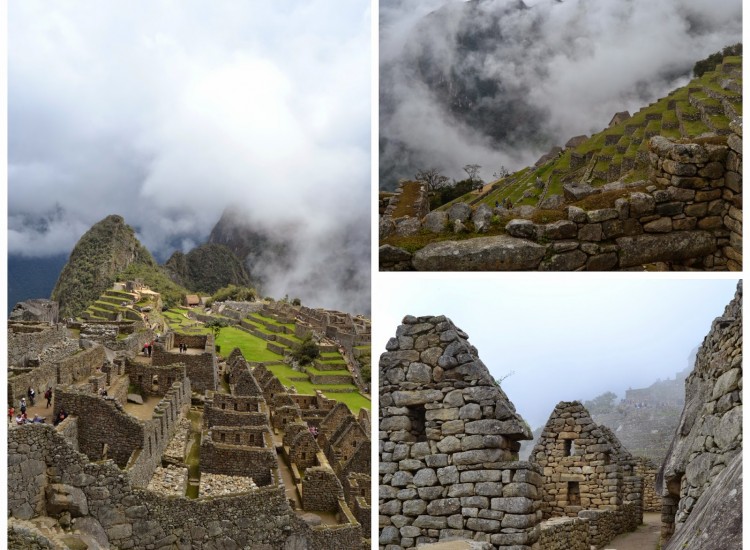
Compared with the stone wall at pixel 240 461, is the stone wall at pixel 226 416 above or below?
above

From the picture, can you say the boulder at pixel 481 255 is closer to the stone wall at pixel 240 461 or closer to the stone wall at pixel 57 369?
the stone wall at pixel 240 461

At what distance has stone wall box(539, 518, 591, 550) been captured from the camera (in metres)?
7.79

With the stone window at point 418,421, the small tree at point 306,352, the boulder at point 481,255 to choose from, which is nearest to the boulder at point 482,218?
the boulder at point 481,255

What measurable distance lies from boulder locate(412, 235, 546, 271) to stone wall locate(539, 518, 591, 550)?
11.1 ft

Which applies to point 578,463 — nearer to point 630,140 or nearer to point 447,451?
point 630,140

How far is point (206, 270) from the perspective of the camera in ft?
125

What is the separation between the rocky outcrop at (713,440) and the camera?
4304mm

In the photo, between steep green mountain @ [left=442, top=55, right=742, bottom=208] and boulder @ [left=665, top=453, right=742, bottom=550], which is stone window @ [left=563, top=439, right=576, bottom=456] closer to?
steep green mountain @ [left=442, top=55, right=742, bottom=208]

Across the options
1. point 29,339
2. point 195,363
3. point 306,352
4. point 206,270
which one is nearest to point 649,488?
point 195,363

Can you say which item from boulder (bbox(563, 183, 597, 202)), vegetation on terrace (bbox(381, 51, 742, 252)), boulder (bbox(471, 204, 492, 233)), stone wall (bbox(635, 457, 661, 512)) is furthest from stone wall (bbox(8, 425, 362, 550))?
boulder (bbox(563, 183, 597, 202))

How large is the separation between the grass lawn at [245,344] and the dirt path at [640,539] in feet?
70.2

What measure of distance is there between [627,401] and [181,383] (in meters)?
18.4

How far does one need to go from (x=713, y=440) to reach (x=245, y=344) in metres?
28.9

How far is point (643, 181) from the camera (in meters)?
6.37
